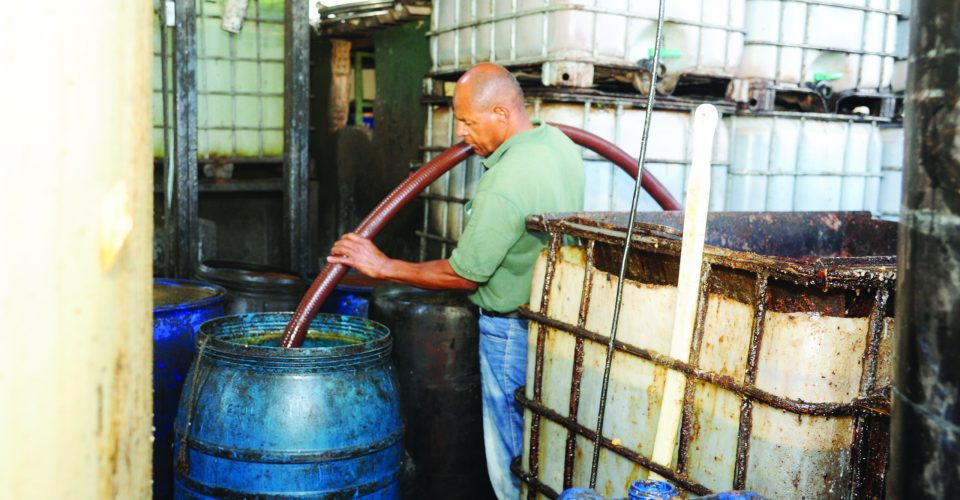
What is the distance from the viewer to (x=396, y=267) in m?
3.58

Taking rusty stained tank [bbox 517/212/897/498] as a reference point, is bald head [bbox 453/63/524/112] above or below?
above

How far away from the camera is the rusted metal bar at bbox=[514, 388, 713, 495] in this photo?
8.24ft

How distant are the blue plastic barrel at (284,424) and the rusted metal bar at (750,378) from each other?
1408 mm

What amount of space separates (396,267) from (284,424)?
782 mm

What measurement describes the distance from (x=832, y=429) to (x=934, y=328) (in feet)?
4.04

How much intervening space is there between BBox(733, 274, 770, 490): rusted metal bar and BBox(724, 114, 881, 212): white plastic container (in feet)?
10.3

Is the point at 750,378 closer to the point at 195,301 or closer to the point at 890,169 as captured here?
the point at 195,301

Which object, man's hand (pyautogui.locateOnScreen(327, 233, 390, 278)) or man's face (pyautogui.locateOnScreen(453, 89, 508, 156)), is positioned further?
man's face (pyautogui.locateOnScreen(453, 89, 508, 156))

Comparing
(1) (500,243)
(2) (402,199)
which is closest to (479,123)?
(2) (402,199)

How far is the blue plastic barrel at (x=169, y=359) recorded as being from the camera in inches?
154

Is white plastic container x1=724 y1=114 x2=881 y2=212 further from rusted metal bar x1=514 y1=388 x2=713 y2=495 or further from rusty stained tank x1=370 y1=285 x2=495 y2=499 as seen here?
rusted metal bar x1=514 y1=388 x2=713 y2=495

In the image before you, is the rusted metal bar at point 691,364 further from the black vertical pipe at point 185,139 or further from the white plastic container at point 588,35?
the black vertical pipe at point 185,139

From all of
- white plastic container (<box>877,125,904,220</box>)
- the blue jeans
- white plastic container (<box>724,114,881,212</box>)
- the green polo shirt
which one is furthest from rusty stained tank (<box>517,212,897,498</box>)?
white plastic container (<box>877,125,904,220</box>)

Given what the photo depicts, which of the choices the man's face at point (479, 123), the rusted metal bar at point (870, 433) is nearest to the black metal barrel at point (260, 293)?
the man's face at point (479, 123)
